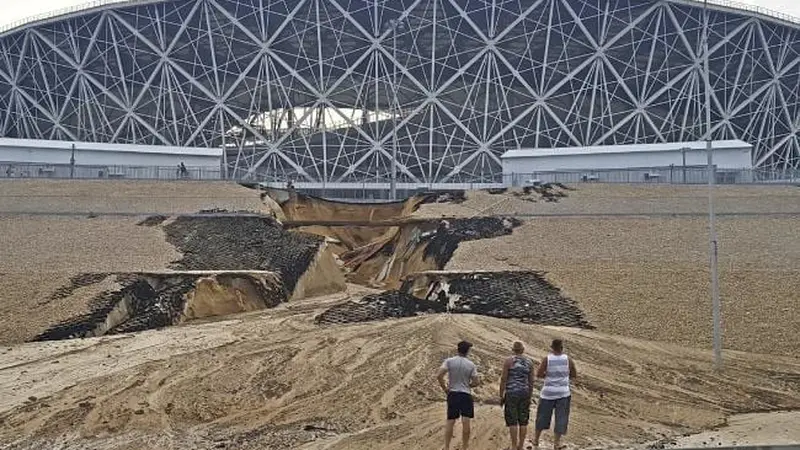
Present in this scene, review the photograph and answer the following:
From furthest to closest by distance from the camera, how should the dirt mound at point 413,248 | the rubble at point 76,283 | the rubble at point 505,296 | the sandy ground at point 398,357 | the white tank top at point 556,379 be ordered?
1. the dirt mound at point 413,248
2. the rubble at point 76,283
3. the rubble at point 505,296
4. the sandy ground at point 398,357
5. the white tank top at point 556,379

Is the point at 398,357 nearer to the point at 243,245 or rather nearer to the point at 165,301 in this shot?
the point at 165,301

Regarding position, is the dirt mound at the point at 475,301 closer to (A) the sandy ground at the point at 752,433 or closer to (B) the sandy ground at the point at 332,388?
(B) the sandy ground at the point at 332,388

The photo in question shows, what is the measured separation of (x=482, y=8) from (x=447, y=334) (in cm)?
4148

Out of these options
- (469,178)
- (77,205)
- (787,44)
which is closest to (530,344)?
(77,205)

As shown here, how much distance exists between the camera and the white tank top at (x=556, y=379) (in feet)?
32.1

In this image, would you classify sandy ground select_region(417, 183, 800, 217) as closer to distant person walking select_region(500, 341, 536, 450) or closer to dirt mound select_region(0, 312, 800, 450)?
dirt mound select_region(0, 312, 800, 450)

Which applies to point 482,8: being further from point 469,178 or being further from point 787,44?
point 787,44

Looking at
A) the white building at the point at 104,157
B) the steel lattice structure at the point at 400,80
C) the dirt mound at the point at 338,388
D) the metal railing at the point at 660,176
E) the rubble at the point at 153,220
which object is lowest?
the dirt mound at the point at 338,388

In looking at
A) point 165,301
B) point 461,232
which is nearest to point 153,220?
point 165,301

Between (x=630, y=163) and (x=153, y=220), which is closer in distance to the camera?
(x=153, y=220)

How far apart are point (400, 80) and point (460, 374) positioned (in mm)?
45508

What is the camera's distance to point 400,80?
176 ft

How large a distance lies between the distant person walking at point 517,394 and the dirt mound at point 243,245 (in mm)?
15903

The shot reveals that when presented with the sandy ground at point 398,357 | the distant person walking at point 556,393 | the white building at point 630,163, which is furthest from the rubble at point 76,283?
the white building at point 630,163
